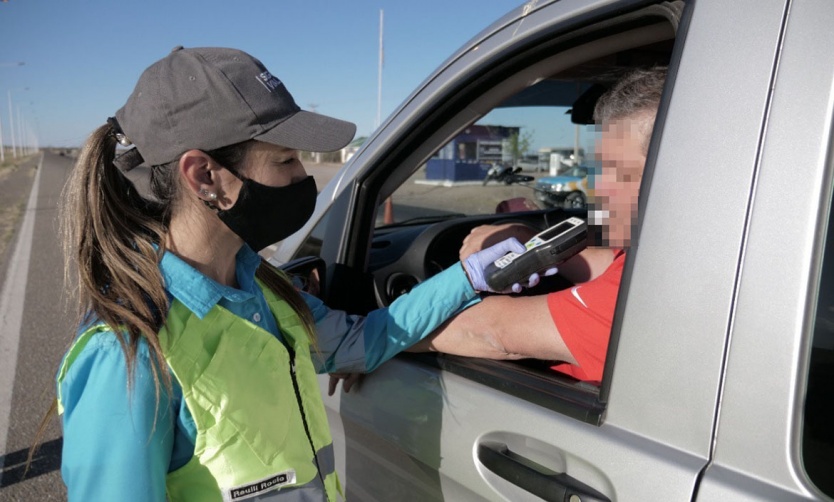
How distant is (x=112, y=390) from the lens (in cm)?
108

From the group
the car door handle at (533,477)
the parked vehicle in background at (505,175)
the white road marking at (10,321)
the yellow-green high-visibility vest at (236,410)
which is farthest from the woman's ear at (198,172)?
the white road marking at (10,321)

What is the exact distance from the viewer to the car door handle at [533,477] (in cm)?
115

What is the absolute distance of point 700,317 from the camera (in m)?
1.01

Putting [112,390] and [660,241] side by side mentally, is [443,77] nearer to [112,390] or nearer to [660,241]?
[660,241]

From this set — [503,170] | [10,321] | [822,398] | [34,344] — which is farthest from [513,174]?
[10,321]

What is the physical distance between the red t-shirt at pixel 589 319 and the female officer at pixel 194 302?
60 centimetres

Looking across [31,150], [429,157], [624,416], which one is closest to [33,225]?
[429,157]

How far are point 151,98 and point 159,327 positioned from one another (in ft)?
→ 1.57

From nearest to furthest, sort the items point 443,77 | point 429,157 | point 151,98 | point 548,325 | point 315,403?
point 151,98
point 315,403
point 548,325
point 443,77
point 429,157

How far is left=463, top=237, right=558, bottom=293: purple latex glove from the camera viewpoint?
1.72 meters

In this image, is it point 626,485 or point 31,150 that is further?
point 31,150

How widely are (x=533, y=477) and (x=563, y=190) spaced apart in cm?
140

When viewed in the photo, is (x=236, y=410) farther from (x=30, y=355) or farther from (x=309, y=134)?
(x=30, y=355)

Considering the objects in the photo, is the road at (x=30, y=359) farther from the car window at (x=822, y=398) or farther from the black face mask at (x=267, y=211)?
the car window at (x=822, y=398)
